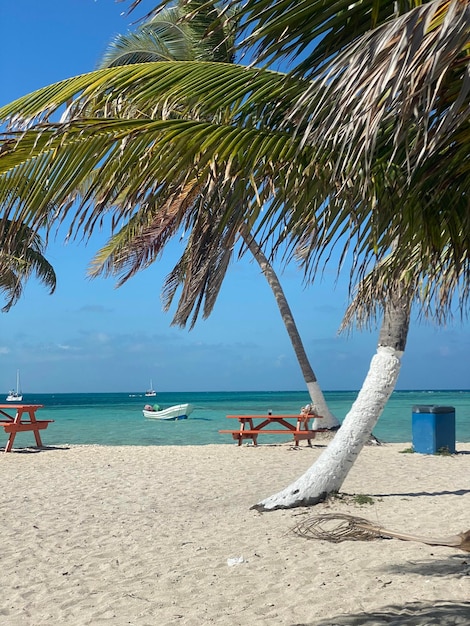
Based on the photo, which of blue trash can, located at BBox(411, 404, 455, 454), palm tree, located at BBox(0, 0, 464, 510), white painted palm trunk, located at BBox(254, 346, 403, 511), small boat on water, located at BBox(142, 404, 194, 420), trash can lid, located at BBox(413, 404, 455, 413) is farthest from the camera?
small boat on water, located at BBox(142, 404, 194, 420)

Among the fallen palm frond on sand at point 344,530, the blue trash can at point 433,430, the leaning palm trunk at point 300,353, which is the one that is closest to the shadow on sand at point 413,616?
the fallen palm frond on sand at point 344,530

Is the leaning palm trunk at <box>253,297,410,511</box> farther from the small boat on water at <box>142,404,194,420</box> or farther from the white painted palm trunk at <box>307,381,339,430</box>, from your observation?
the small boat on water at <box>142,404,194,420</box>

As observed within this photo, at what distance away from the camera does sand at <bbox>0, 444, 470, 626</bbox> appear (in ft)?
14.0

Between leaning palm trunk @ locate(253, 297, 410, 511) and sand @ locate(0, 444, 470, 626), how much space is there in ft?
0.54

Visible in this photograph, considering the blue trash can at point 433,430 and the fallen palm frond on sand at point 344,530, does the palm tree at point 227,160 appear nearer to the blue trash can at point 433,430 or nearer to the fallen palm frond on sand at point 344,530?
the fallen palm frond on sand at point 344,530

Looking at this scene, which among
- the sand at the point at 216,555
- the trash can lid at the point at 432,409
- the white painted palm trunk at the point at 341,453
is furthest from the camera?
the trash can lid at the point at 432,409

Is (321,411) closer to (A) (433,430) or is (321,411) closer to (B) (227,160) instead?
(A) (433,430)

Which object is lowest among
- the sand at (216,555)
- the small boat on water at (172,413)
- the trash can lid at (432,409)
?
the small boat on water at (172,413)

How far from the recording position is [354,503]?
7.32 metres

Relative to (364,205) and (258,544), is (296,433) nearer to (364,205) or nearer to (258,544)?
(258,544)

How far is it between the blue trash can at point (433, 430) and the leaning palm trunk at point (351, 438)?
478 centimetres

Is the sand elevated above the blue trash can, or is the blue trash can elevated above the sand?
the blue trash can

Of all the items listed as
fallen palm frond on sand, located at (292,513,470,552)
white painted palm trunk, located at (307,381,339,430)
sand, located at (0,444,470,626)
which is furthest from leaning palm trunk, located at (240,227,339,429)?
fallen palm frond on sand, located at (292,513,470,552)

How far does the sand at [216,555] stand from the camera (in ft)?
Result: 14.0
